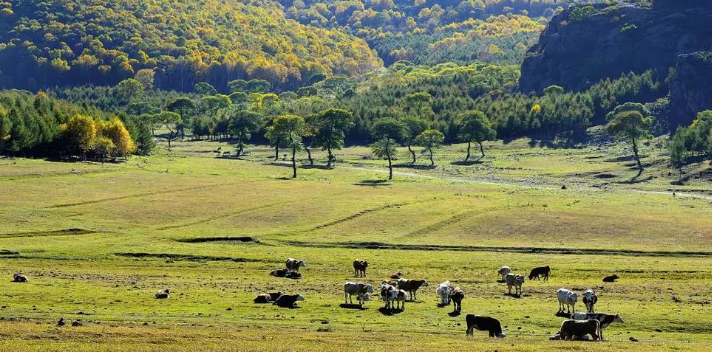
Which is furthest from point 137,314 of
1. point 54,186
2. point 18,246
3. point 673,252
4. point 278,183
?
point 278,183

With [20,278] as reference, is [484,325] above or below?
above

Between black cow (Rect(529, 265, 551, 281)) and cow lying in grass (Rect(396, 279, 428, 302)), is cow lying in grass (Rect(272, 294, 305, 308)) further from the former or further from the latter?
black cow (Rect(529, 265, 551, 281))

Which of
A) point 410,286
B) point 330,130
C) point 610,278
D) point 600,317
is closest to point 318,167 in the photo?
point 330,130

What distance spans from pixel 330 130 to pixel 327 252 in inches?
4224

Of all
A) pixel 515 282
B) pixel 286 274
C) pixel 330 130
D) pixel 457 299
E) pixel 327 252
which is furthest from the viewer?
pixel 330 130

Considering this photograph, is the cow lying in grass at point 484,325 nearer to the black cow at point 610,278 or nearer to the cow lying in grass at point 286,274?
the black cow at point 610,278

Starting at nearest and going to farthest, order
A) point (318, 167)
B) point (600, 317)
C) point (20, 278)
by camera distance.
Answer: point (600, 317) → point (20, 278) → point (318, 167)

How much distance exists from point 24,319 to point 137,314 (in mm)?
6451

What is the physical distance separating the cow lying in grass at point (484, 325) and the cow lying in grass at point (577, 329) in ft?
10.8

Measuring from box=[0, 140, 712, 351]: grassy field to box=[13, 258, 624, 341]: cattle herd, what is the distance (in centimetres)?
102

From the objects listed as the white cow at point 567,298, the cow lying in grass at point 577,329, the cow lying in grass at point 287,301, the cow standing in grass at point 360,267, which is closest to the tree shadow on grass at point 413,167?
the cow standing in grass at point 360,267

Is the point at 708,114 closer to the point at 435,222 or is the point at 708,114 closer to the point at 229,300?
the point at 435,222

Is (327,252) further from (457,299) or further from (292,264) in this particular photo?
(457,299)

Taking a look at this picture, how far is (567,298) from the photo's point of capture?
53.8 m
